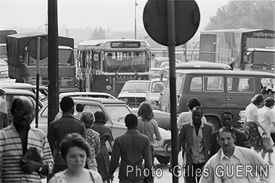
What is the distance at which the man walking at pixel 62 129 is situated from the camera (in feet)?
34.4

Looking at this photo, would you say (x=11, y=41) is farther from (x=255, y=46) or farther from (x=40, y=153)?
(x=40, y=153)

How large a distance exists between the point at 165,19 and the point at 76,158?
307 centimetres

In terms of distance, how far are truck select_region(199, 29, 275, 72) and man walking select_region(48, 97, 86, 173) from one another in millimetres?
31840

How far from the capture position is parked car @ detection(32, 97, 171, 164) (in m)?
18.4

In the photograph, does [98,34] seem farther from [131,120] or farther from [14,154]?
[14,154]

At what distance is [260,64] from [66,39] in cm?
955

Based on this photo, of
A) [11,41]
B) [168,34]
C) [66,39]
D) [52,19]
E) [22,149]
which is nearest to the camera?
[22,149]

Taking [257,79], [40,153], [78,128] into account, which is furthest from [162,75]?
[40,153]

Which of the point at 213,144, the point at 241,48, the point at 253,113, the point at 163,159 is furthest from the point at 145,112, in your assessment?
the point at 241,48

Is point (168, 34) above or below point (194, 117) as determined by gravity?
above

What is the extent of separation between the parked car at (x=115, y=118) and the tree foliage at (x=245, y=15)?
111097 millimetres

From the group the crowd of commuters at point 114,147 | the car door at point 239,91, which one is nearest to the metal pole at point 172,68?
the crowd of commuters at point 114,147

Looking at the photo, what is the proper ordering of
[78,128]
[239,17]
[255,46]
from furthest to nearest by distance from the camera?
[239,17] < [255,46] < [78,128]

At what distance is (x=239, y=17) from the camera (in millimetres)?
153000
